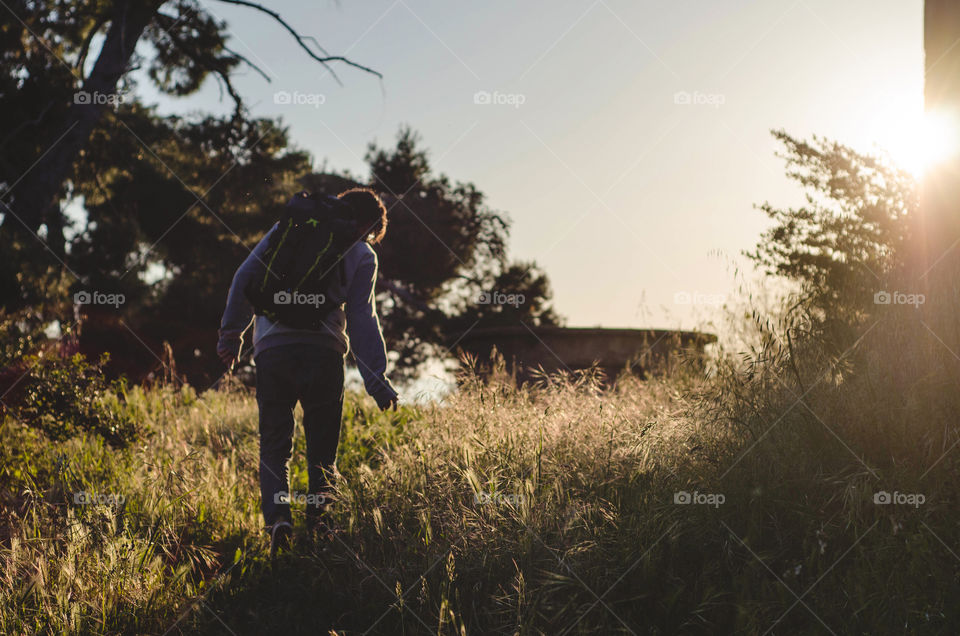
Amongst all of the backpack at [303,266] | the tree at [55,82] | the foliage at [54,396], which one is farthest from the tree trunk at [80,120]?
the backpack at [303,266]

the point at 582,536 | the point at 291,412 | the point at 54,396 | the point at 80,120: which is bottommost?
the point at 582,536

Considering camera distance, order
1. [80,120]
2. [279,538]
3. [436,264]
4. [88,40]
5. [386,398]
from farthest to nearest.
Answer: [436,264]
[88,40]
[80,120]
[386,398]
[279,538]

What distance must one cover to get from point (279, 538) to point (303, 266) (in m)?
1.51

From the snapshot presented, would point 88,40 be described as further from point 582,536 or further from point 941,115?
point 941,115

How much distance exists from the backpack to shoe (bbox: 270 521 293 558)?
109cm

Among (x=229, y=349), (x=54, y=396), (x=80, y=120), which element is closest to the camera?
(x=229, y=349)

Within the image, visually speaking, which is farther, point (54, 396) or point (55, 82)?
point (55, 82)

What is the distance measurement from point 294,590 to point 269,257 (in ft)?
6.09

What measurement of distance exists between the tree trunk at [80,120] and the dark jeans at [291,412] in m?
5.63

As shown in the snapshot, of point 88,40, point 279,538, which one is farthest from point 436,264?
point 279,538

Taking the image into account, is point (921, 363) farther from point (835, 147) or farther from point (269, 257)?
point (835, 147)

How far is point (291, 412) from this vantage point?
12.6 feet

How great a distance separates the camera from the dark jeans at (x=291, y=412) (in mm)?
3705

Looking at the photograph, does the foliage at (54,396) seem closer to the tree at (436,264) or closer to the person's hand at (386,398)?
the person's hand at (386,398)
